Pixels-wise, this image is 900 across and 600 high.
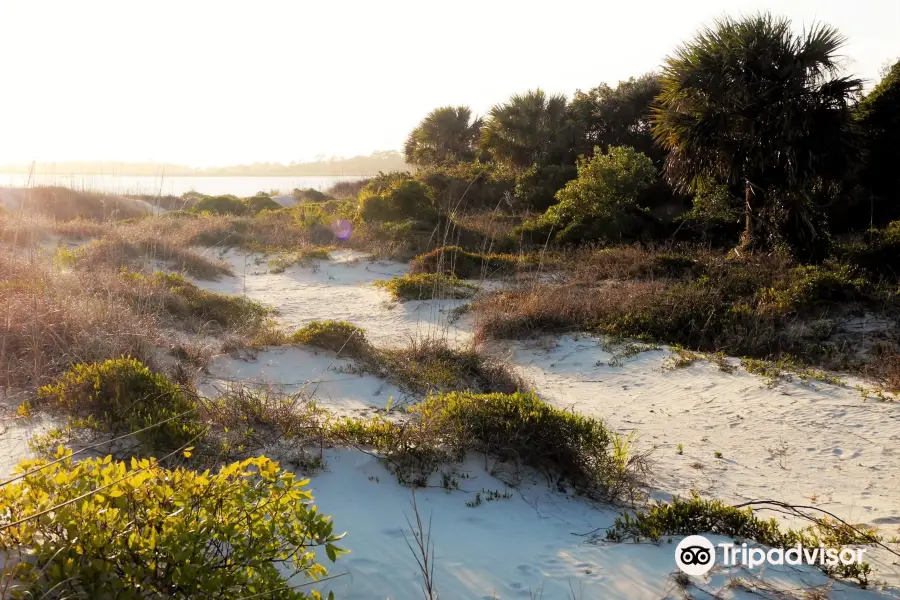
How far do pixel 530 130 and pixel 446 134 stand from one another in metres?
7.17

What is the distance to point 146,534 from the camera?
206cm

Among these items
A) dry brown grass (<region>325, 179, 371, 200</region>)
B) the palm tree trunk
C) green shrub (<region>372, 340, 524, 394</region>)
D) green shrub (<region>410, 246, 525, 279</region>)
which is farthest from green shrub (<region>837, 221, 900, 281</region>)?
dry brown grass (<region>325, 179, 371, 200</region>)

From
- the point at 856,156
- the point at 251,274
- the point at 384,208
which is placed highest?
the point at 856,156

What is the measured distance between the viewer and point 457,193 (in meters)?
20.4

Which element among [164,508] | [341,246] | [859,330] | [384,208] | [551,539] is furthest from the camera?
[384,208]

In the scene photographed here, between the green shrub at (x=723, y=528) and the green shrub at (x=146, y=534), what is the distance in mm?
1934

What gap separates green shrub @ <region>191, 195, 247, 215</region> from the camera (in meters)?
20.7

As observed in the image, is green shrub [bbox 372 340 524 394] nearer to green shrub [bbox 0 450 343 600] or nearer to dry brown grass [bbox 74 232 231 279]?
green shrub [bbox 0 450 343 600]

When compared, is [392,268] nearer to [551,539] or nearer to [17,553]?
[551,539]

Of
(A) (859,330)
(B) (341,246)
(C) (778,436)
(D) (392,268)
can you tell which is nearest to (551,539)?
(C) (778,436)

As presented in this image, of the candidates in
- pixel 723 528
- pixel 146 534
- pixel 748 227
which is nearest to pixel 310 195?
pixel 748 227

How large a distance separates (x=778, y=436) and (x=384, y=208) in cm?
1304

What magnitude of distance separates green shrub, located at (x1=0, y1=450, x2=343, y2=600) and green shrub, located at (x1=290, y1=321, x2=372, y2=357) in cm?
461

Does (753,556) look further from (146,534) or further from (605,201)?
(605,201)
